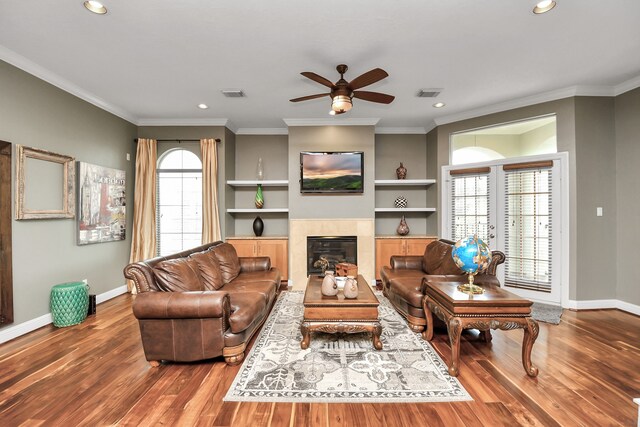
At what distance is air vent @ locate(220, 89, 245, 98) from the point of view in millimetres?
4141

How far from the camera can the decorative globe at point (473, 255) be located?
99.7 inches

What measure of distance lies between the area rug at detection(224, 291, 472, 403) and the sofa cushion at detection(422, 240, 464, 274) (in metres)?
0.97

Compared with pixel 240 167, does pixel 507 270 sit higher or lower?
lower

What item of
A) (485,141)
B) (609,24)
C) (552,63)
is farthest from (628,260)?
(609,24)

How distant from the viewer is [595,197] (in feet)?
13.6

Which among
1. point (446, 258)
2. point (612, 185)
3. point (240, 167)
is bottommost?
point (446, 258)

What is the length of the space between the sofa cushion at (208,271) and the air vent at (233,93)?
224 centimetres

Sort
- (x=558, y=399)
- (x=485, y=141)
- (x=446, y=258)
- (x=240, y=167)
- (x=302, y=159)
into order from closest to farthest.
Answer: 1. (x=558, y=399)
2. (x=446, y=258)
3. (x=485, y=141)
4. (x=302, y=159)
5. (x=240, y=167)

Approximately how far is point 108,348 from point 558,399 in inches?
153

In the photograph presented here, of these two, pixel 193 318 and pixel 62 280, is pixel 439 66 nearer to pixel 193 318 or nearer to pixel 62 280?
pixel 193 318

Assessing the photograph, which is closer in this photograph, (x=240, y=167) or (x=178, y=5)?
(x=178, y=5)

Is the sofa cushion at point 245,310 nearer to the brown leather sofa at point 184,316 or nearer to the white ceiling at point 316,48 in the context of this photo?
the brown leather sofa at point 184,316

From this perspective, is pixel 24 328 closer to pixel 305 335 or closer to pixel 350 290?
pixel 305 335

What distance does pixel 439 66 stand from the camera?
137 inches
